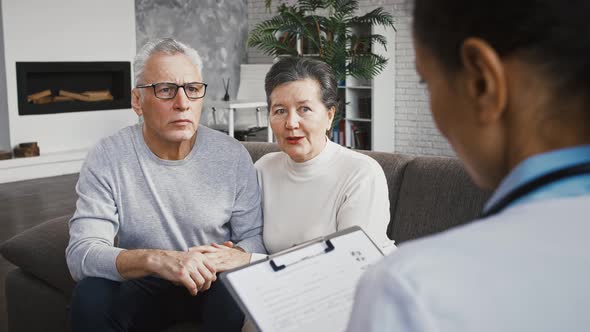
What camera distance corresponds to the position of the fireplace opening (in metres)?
7.36

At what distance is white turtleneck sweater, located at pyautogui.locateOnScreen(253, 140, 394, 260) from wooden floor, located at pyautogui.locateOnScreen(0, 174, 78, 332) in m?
2.41

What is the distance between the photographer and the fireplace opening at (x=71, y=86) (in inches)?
290

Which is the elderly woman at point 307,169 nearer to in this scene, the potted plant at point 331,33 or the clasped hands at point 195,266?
the clasped hands at point 195,266

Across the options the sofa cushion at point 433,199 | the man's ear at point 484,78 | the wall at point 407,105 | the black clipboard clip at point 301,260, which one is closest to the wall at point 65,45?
the wall at point 407,105

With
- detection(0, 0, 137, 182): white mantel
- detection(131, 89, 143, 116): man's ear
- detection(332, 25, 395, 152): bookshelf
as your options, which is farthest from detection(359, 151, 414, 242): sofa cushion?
detection(332, 25, 395, 152): bookshelf

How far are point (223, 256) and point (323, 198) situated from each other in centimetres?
35

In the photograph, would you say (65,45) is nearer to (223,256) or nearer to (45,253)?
Answer: (45,253)

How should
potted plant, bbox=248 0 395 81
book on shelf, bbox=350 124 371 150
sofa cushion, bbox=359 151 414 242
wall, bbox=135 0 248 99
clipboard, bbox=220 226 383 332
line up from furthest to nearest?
wall, bbox=135 0 248 99
book on shelf, bbox=350 124 371 150
potted plant, bbox=248 0 395 81
sofa cushion, bbox=359 151 414 242
clipboard, bbox=220 226 383 332

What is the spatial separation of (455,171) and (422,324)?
1.82m

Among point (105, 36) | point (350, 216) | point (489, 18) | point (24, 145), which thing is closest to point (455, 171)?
point (350, 216)

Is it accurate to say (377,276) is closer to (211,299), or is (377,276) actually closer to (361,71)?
(211,299)

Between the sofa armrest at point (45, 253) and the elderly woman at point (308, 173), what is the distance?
28.9 inches

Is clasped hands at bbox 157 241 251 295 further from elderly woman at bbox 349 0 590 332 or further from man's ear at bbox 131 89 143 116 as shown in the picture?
elderly woman at bbox 349 0 590 332

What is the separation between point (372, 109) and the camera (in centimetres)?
824
